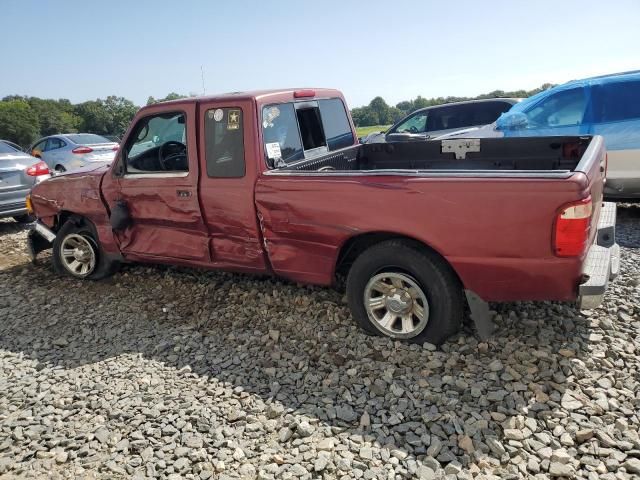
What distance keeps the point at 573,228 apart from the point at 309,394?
184cm

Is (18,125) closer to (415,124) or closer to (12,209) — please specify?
(12,209)

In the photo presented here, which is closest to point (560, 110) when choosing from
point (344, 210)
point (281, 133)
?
point (281, 133)

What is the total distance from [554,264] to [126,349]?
3.14 meters

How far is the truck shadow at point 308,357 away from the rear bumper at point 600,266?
0.52m

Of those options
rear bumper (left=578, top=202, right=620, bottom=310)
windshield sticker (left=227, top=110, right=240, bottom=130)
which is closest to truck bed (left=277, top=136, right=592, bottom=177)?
windshield sticker (left=227, top=110, right=240, bottom=130)

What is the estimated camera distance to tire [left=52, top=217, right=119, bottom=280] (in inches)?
197

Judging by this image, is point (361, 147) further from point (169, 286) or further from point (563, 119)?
point (563, 119)

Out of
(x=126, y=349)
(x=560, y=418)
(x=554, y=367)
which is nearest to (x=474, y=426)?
(x=560, y=418)

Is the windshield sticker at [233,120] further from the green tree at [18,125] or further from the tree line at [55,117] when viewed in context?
the green tree at [18,125]

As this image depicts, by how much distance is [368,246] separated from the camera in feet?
11.6

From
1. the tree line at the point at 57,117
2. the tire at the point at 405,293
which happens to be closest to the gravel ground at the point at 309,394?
the tire at the point at 405,293

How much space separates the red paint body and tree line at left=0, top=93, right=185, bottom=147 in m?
43.9

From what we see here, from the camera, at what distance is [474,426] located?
2.58 meters

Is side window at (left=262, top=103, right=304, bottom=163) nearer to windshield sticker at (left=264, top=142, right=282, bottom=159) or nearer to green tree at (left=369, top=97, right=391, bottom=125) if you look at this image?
windshield sticker at (left=264, top=142, right=282, bottom=159)
